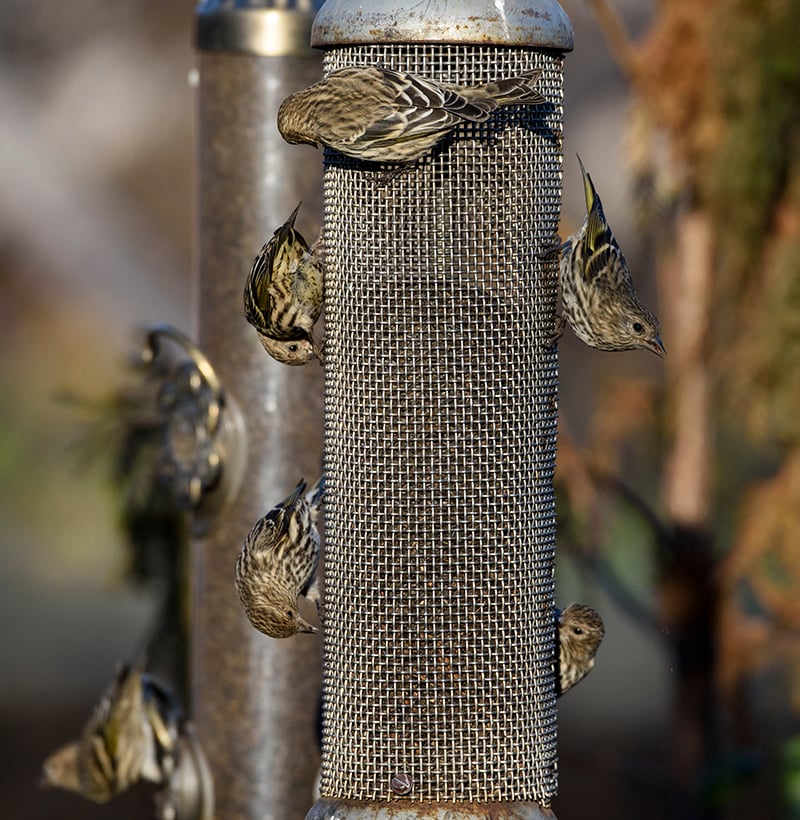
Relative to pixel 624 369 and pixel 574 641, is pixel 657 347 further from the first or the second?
pixel 624 369

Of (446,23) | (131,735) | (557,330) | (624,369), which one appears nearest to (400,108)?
(446,23)

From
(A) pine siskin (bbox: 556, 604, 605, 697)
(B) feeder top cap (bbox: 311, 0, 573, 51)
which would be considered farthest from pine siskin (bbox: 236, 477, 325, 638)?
(B) feeder top cap (bbox: 311, 0, 573, 51)

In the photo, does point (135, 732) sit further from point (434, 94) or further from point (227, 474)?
point (434, 94)

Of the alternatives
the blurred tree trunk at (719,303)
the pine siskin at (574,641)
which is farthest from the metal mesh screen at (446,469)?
the blurred tree trunk at (719,303)

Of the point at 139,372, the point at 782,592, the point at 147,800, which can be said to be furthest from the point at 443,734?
the point at 147,800

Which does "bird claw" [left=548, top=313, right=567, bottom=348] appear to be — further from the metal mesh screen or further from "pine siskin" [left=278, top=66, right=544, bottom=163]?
"pine siskin" [left=278, top=66, right=544, bottom=163]
